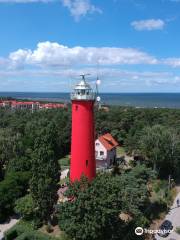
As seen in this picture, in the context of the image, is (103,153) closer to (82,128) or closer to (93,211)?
(82,128)

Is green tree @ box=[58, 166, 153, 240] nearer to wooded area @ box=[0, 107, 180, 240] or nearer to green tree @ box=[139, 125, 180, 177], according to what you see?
wooded area @ box=[0, 107, 180, 240]

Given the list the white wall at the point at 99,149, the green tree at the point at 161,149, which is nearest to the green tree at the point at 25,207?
the white wall at the point at 99,149

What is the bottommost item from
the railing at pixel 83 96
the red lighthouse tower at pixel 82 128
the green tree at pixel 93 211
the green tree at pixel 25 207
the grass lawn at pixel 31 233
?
the grass lawn at pixel 31 233

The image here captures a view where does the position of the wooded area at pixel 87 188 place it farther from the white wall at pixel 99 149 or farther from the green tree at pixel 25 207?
the white wall at pixel 99 149

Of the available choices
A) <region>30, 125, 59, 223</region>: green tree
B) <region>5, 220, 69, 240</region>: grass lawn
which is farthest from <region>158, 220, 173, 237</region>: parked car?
<region>30, 125, 59, 223</region>: green tree

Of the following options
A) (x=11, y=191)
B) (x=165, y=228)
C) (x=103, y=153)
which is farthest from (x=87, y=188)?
(x=103, y=153)

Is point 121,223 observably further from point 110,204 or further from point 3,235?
point 3,235
